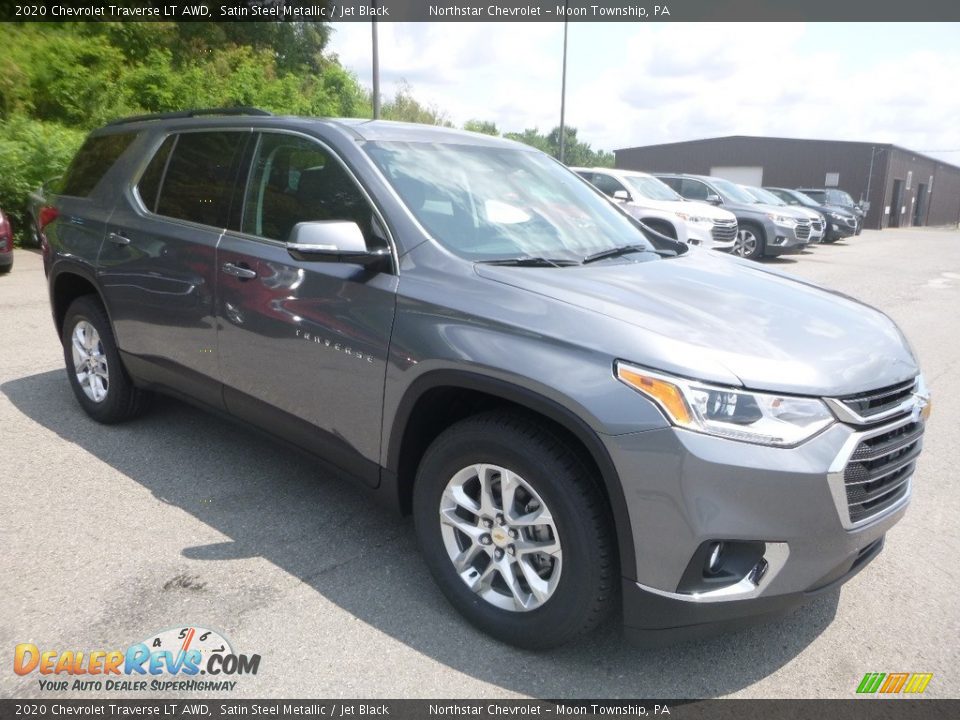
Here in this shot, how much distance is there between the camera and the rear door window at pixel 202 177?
149 inches

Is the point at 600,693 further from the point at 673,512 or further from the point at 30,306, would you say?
the point at 30,306

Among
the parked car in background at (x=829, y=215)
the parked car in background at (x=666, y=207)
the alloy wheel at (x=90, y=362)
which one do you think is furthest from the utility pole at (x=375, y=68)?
the alloy wheel at (x=90, y=362)

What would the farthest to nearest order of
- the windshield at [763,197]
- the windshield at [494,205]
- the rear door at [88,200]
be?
1. the windshield at [763,197]
2. the rear door at [88,200]
3. the windshield at [494,205]

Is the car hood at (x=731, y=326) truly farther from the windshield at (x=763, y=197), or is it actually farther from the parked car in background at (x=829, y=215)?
the parked car in background at (x=829, y=215)

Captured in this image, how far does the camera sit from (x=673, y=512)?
2.27 m

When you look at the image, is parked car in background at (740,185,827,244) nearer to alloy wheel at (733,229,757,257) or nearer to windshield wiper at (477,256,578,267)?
alloy wheel at (733,229,757,257)

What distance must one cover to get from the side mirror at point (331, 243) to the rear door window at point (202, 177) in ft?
3.27

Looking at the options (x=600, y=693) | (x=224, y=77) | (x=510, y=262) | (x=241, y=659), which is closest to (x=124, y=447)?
(x=241, y=659)

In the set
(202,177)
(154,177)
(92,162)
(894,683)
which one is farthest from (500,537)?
(92,162)

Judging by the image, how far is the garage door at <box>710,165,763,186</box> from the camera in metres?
45.5

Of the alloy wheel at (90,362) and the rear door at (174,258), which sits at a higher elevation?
the rear door at (174,258)

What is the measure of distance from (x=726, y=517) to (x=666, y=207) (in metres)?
12.0

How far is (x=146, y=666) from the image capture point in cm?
262

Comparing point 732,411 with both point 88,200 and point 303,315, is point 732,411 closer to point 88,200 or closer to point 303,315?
point 303,315
